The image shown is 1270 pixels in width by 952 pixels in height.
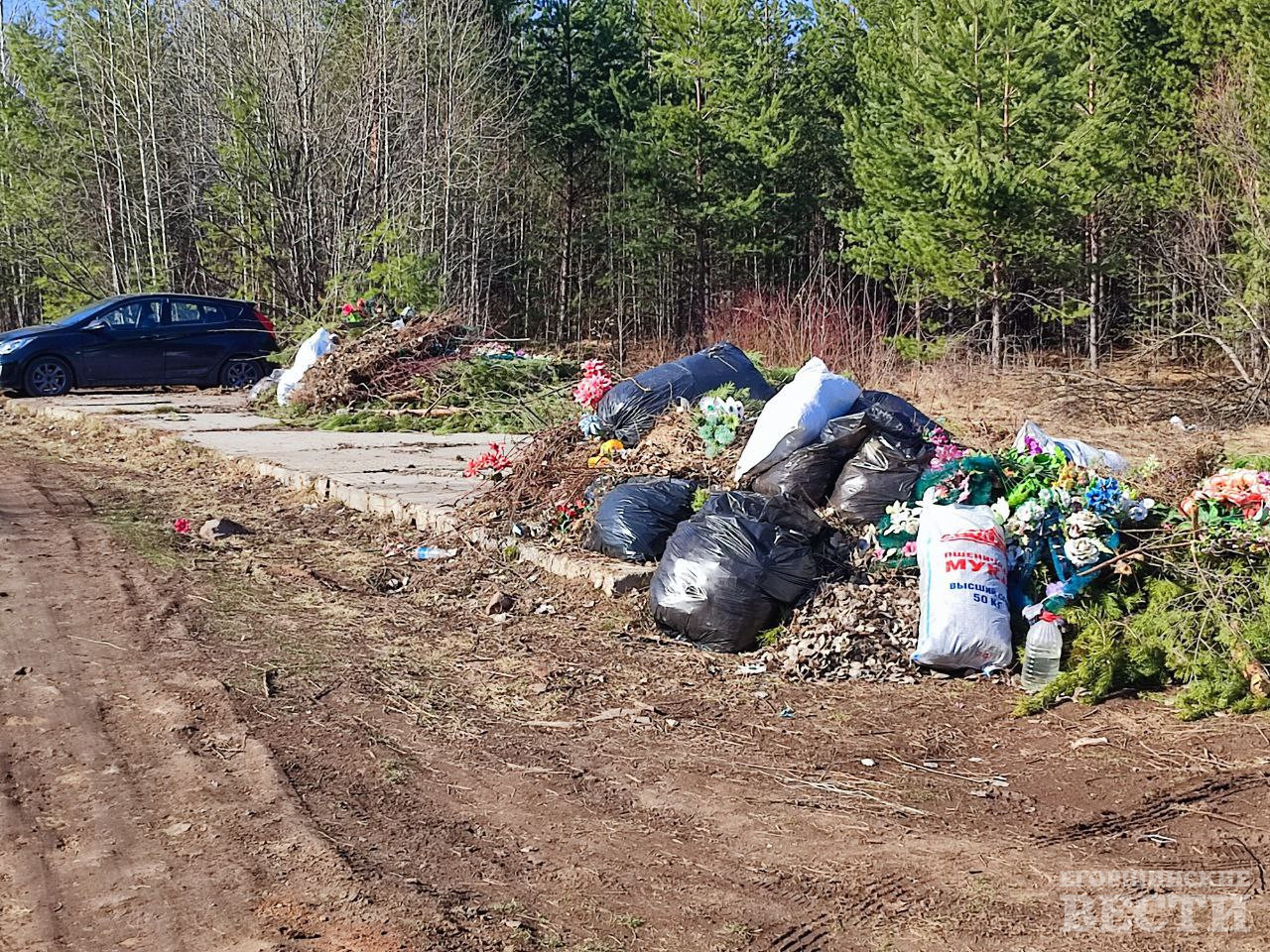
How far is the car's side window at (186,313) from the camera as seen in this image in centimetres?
1777

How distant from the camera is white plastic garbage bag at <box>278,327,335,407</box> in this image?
50.6 ft

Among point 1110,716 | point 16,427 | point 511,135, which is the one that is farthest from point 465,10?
point 1110,716

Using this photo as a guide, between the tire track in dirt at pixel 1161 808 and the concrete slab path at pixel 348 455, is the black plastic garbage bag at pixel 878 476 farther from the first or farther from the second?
the tire track in dirt at pixel 1161 808

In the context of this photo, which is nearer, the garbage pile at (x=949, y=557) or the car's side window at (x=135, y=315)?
the garbage pile at (x=949, y=557)

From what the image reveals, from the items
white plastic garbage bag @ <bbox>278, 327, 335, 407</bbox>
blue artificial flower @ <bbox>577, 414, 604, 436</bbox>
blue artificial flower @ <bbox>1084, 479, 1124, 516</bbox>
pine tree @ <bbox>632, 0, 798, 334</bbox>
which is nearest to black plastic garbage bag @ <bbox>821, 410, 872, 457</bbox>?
blue artificial flower @ <bbox>1084, 479, 1124, 516</bbox>

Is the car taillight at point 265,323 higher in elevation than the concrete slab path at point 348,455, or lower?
higher

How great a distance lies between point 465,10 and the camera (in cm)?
2719

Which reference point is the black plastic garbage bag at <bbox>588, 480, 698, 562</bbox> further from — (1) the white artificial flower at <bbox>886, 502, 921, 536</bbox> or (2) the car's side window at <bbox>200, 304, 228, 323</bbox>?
(2) the car's side window at <bbox>200, 304, 228, 323</bbox>

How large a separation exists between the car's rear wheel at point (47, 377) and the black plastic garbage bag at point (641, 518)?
12632 mm

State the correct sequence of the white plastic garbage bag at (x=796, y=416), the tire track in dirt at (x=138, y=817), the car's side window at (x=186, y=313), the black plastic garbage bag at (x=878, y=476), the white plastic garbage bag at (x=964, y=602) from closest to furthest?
the tire track in dirt at (x=138, y=817), the white plastic garbage bag at (x=964, y=602), the black plastic garbage bag at (x=878, y=476), the white plastic garbage bag at (x=796, y=416), the car's side window at (x=186, y=313)

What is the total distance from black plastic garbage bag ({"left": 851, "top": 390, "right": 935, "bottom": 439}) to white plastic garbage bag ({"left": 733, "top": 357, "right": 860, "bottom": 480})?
0.52 feet

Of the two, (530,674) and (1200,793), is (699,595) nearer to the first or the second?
(530,674)

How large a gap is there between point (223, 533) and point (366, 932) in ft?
18.4

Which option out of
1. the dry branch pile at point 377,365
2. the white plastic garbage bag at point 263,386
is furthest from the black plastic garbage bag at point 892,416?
the white plastic garbage bag at point 263,386
